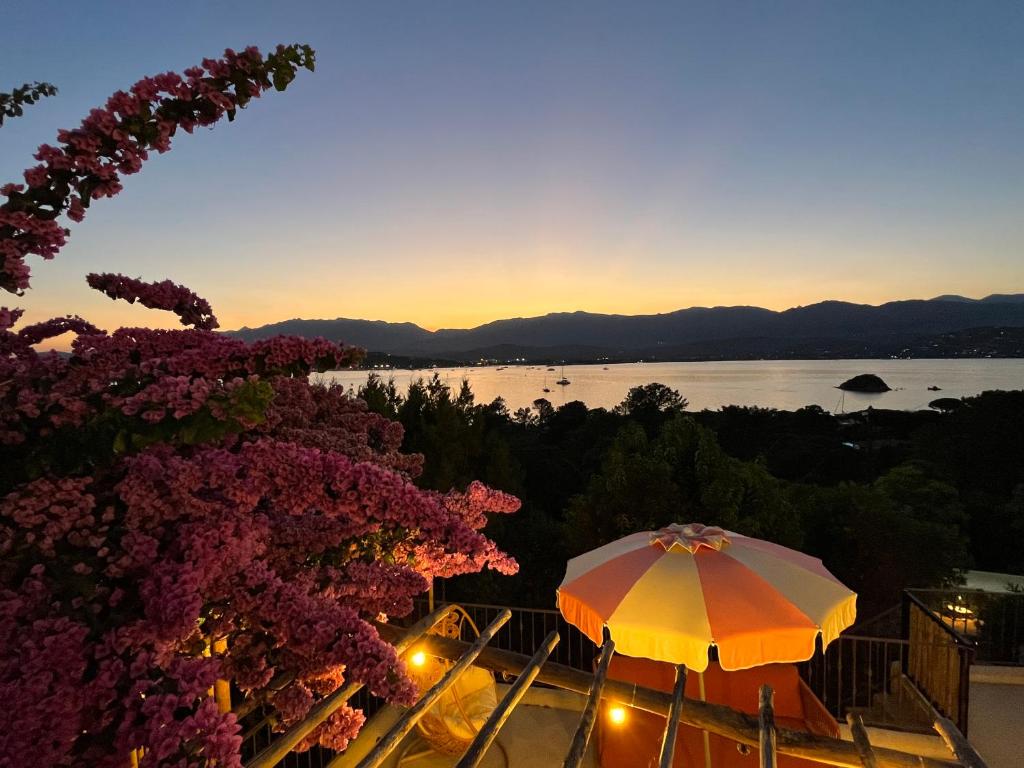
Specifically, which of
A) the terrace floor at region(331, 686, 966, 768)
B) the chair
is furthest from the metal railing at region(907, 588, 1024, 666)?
the chair

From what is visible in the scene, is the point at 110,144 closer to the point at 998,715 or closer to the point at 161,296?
the point at 161,296

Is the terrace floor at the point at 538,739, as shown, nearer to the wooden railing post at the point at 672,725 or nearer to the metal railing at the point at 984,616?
the wooden railing post at the point at 672,725

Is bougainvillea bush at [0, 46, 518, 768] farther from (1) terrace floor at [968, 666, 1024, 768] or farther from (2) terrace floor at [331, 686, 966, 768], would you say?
(1) terrace floor at [968, 666, 1024, 768]

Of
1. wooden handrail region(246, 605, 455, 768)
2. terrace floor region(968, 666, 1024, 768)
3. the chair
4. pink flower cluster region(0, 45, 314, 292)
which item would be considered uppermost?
pink flower cluster region(0, 45, 314, 292)

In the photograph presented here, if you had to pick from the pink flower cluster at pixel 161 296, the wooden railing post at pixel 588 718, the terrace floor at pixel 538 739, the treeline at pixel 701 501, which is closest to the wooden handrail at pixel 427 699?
the wooden railing post at pixel 588 718

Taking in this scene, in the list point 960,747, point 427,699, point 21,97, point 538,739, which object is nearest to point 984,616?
point 538,739

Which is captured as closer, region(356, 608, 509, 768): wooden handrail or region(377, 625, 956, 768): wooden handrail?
region(356, 608, 509, 768): wooden handrail

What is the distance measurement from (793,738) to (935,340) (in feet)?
400

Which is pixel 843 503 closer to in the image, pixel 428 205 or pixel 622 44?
pixel 622 44

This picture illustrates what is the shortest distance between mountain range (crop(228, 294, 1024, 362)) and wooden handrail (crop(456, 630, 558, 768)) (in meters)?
68.0

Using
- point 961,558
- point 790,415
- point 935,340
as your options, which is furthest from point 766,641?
point 935,340

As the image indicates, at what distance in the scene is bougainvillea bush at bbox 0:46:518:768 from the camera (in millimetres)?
1302

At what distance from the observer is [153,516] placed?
1620 mm

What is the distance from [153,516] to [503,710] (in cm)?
194
